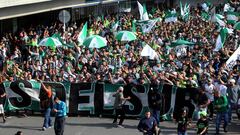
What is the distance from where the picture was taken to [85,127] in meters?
18.5

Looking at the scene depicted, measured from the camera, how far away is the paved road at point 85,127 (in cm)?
1786

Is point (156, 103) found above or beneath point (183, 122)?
above

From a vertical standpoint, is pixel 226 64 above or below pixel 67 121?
above

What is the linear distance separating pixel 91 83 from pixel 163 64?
14.8 ft

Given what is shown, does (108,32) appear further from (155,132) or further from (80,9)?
(155,132)

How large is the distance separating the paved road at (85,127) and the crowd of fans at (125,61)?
55.6 inches

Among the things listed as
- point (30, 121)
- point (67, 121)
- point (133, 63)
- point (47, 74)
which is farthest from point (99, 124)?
point (133, 63)

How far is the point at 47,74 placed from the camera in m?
21.5

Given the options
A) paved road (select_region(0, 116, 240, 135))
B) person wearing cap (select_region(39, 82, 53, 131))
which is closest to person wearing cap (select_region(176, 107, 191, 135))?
paved road (select_region(0, 116, 240, 135))

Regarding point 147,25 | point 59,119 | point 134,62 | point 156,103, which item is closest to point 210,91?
point 156,103

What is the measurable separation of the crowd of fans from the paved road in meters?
1.41

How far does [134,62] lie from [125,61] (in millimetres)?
773

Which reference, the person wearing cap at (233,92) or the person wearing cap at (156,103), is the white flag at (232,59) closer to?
the person wearing cap at (233,92)

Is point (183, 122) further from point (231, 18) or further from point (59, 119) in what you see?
point (231, 18)
